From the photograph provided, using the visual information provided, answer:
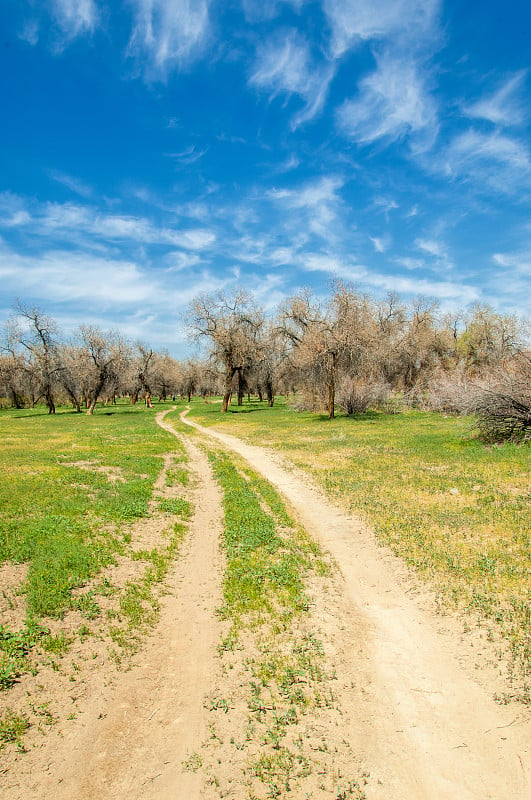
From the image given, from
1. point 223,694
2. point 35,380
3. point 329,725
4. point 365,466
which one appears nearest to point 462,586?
point 329,725

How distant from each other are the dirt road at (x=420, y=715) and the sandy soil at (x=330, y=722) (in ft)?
0.04

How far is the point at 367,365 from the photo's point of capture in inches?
1555

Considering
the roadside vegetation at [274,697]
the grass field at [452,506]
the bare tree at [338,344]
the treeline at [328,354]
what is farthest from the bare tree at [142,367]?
the roadside vegetation at [274,697]

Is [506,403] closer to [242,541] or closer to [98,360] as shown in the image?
[242,541]

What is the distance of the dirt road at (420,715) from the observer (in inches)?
143

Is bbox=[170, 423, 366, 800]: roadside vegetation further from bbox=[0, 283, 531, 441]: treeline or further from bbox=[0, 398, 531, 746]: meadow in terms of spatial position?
bbox=[0, 283, 531, 441]: treeline

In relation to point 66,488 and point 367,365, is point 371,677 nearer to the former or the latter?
point 66,488

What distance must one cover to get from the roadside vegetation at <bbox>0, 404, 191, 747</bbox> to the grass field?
494cm

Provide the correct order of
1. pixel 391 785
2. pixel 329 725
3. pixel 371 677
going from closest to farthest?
pixel 391 785 < pixel 329 725 < pixel 371 677

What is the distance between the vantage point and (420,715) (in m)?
4.38

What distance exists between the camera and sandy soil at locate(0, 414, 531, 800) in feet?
12.0

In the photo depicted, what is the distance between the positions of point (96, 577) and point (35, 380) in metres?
56.9

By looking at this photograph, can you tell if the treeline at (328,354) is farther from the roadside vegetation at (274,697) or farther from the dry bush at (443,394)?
the roadside vegetation at (274,697)

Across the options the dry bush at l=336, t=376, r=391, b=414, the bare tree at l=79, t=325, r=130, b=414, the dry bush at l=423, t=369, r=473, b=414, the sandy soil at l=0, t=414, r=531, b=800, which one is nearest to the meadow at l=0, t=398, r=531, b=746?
the sandy soil at l=0, t=414, r=531, b=800
